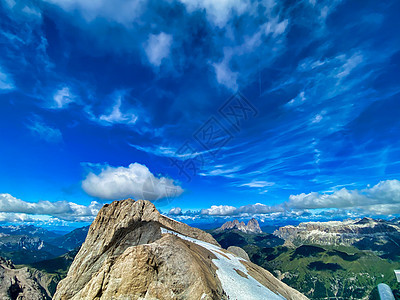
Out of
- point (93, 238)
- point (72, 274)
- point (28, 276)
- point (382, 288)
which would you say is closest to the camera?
point (382, 288)

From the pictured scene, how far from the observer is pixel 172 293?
1101 inches

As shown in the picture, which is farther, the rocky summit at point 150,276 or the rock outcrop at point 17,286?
the rock outcrop at point 17,286

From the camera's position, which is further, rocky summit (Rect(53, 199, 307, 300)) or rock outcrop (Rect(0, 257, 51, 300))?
rock outcrop (Rect(0, 257, 51, 300))

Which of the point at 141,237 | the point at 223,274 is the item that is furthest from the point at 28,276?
the point at 223,274

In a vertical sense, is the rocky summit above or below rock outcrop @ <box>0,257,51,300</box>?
above

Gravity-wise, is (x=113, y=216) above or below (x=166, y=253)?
above

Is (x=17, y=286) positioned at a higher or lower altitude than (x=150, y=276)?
lower

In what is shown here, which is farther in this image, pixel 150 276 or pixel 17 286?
pixel 17 286

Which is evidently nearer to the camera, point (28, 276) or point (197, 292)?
point (197, 292)

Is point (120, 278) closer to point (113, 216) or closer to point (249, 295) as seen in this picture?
point (249, 295)

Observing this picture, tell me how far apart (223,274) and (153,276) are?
61.1 ft

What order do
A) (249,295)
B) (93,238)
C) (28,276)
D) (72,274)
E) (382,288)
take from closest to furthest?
(249,295), (382,288), (72,274), (93,238), (28,276)

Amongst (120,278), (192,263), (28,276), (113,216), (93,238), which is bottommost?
(28,276)

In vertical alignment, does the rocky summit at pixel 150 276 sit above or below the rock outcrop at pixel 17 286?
above
